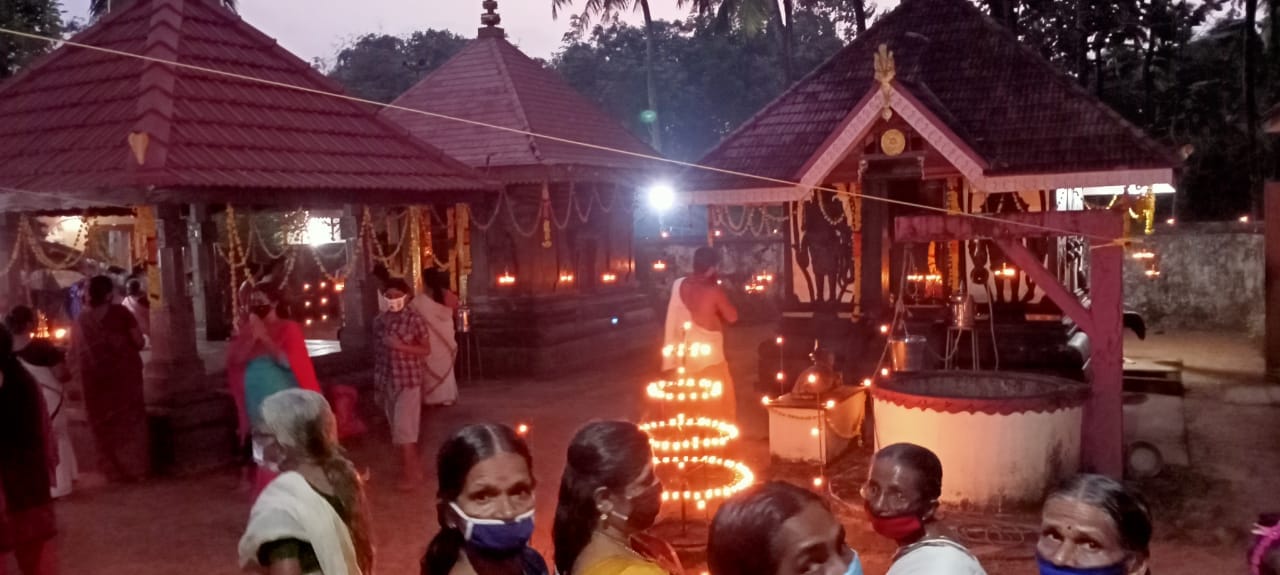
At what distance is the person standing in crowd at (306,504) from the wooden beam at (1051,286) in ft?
18.5

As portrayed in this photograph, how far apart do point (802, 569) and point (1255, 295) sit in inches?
724

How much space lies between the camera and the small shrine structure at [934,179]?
8.87 metres

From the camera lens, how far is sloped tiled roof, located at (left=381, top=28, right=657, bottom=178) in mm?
14797

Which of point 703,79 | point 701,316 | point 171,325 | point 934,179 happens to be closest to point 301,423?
point 701,316

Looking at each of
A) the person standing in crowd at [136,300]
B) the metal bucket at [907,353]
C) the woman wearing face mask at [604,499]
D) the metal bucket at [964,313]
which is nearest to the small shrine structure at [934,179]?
the metal bucket at [964,313]

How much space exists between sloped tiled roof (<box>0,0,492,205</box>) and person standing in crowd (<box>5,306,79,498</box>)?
1.41 metres

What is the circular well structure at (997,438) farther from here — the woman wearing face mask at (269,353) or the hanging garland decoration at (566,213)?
the hanging garland decoration at (566,213)

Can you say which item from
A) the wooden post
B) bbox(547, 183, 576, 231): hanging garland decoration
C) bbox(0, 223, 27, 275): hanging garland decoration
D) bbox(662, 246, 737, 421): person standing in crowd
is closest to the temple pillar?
bbox(662, 246, 737, 421): person standing in crowd

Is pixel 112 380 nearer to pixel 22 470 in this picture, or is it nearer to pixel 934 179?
pixel 22 470

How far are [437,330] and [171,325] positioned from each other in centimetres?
278

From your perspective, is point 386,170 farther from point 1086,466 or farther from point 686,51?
point 686,51

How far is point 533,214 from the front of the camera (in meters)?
15.3

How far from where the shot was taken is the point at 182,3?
33.7 feet

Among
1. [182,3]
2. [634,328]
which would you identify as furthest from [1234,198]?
[182,3]
